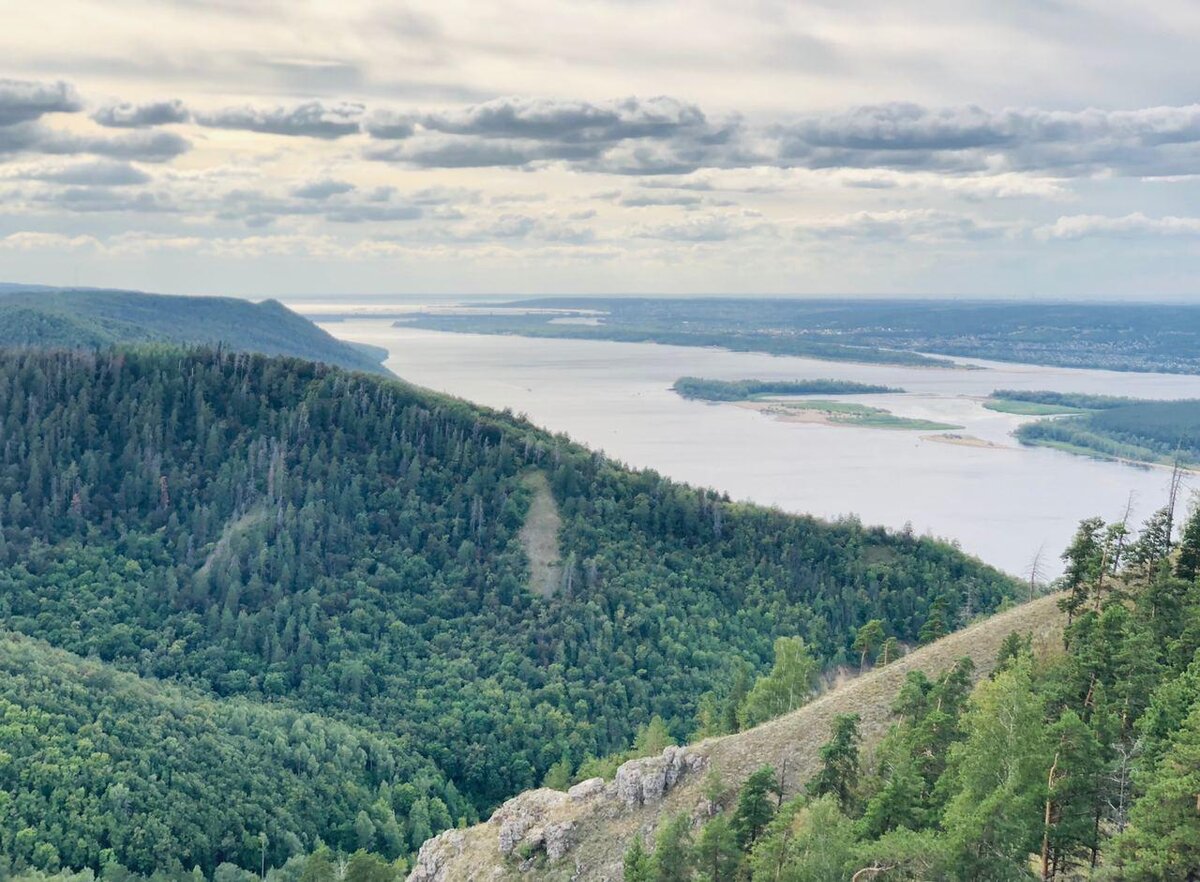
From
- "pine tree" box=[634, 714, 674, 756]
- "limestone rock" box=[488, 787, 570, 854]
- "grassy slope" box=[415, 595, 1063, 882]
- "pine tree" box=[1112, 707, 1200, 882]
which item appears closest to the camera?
"pine tree" box=[1112, 707, 1200, 882]

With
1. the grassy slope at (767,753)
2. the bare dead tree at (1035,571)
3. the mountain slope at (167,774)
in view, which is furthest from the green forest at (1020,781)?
the mountain slope at (167,774)

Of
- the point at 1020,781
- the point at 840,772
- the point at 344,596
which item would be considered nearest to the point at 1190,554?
the point at 840,772

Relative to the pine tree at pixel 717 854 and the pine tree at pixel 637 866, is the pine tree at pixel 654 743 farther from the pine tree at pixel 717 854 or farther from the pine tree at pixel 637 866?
the pine tree at pixel 717 854

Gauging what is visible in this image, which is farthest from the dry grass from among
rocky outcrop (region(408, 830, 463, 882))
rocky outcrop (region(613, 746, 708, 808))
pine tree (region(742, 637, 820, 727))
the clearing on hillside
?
rocky outcrop (region(613, 746, 708, 808))

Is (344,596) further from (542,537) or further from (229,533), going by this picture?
(542,537)

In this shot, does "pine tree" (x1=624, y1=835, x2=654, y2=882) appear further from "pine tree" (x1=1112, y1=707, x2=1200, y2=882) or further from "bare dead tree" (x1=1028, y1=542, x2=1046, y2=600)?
"bare dead tree" (x1=1028, y1=542, x2=1046, y2=600)

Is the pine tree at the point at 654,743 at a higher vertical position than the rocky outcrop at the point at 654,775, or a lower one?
lower
